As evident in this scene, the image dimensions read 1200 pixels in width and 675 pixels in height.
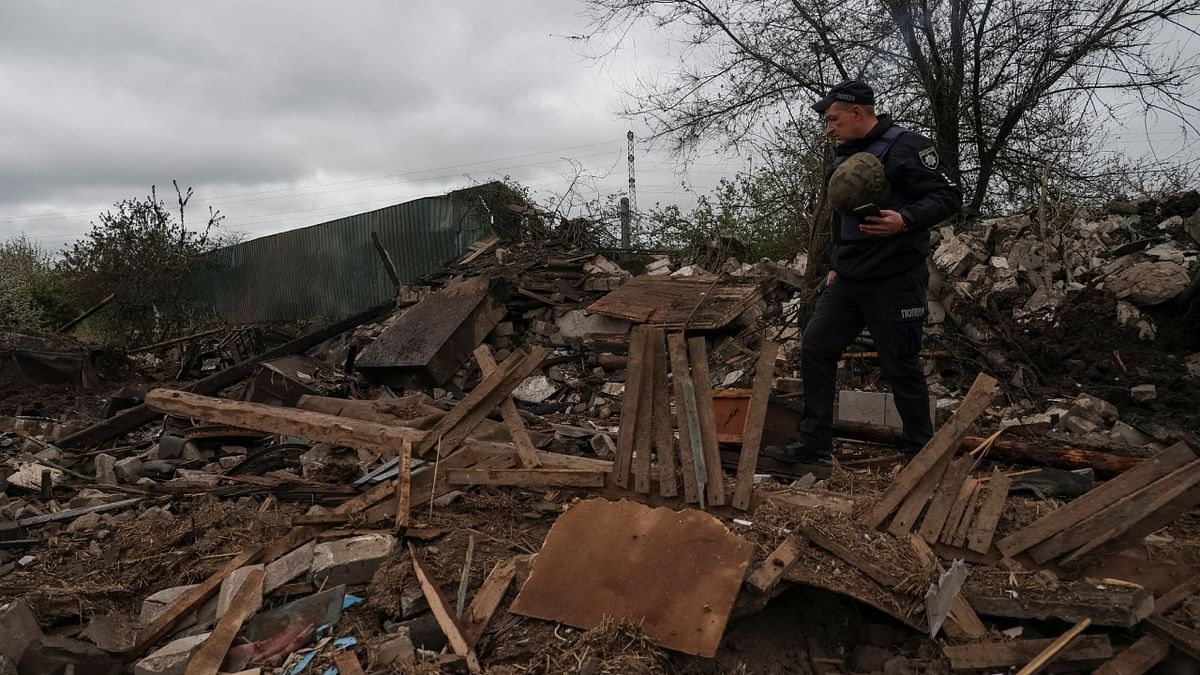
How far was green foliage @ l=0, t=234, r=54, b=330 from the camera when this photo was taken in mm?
14500

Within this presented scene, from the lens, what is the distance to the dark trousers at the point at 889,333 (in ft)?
11.2

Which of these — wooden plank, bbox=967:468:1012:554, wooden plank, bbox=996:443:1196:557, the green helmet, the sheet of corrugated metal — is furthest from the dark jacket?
the sheet of corrugated metal

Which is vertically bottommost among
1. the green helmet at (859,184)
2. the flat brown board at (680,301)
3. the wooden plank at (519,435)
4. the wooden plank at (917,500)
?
the wooden plank at (917,500)

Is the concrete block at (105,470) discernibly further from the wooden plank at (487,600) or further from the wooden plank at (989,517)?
the wooden plank at (989,517)

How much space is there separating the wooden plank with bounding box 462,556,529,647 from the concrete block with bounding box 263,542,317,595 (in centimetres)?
76

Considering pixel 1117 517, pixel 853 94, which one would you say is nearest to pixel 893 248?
pixel 853 94

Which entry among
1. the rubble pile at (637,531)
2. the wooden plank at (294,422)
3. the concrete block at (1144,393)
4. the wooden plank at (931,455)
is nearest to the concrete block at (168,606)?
the rubble pile at (637,531)

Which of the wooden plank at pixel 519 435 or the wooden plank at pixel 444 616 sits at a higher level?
the wooden plank at pixel 519 435

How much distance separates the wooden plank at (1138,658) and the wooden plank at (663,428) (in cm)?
161

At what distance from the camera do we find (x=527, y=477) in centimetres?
329

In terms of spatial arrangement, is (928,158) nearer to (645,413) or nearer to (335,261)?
(645,413)

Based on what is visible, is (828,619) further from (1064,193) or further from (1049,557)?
(1064,193)

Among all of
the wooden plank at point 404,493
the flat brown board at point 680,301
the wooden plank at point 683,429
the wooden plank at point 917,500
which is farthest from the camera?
the flat brown board at point 680,301

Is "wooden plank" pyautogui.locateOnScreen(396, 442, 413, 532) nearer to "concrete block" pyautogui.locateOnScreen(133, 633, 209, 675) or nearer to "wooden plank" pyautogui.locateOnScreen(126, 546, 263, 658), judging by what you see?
"wooden plank" pyautogui.locateOnScreen(126, 546, 263, 658)
